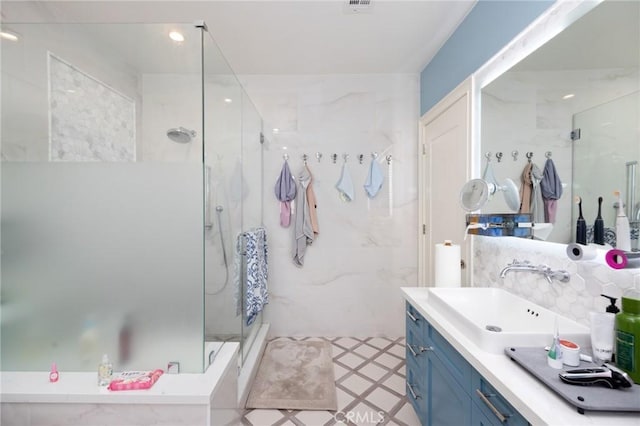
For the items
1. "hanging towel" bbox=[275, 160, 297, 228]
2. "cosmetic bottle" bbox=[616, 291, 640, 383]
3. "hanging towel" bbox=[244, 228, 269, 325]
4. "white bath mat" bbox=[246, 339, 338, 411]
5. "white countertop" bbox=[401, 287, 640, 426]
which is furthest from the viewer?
"hanging towel" bbox=[275, 160, 297, 228]

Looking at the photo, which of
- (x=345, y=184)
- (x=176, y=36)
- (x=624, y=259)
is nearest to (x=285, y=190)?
(x=345, y=184)

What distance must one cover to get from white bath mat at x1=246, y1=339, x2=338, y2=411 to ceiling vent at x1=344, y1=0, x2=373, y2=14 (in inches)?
102

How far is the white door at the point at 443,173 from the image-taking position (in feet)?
6.00

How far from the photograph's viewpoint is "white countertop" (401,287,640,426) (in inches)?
24.8

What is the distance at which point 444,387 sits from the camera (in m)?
1.19

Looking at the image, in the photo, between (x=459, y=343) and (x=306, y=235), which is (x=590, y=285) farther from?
(x=306, y=235)

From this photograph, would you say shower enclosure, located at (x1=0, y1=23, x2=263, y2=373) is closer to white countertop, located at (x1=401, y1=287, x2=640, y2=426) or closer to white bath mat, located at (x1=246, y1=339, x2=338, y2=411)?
white bath mat, located at (x1=246, y1=339, x2=338, y2=411)

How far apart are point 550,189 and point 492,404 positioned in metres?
0.97

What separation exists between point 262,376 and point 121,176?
5.62ft

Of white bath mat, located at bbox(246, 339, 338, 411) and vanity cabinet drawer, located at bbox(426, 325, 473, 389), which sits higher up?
vanity cabinet drawer, located at bbox(426, 325, 473, 389)

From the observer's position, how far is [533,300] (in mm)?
1275

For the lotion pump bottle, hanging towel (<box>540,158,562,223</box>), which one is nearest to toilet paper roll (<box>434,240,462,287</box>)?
hanging towel (<box>540,158,562,223</box>)

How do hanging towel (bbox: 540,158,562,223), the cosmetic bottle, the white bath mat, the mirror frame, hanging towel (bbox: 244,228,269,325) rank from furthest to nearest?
hanging towel (bbox: 244,228,269,325) < the white bath mat < hanging towel (bbox: 540,158,562,223) < the mirror frame < the cosmetic bottle

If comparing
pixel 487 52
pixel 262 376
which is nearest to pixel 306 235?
pixel 262 376
